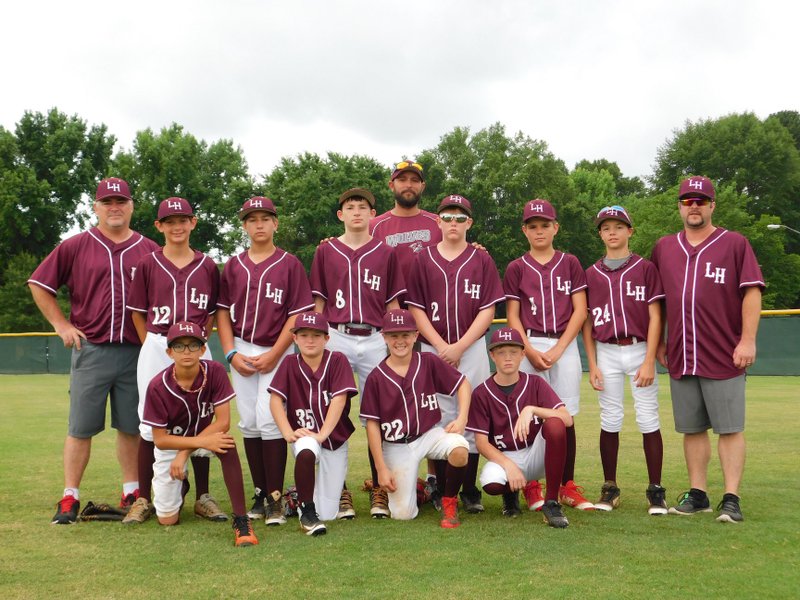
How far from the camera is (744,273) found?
473 centimetres

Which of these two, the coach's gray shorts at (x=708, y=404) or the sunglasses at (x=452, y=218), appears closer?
the coach's gray shorts at (x=708, y=404)

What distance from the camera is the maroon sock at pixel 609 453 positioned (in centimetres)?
506

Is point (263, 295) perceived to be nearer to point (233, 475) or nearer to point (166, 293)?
point (166, 293)

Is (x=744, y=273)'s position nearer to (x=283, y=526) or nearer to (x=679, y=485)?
(x=679, y=485)

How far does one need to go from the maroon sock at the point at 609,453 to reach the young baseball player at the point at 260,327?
214cm

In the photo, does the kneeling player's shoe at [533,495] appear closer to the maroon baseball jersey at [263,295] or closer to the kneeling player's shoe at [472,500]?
the kneeling player's shoe at [472,500]

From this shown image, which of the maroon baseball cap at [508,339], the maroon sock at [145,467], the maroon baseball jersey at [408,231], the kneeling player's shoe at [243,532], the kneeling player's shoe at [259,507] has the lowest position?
the kneeling player's shoe at [259,507]

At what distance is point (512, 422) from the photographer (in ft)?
15.9

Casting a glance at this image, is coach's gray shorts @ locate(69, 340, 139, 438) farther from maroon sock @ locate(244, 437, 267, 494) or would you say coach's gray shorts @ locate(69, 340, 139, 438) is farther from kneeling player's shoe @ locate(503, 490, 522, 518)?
kneeling player's shoe @ locate(503, 490, 522, 518)

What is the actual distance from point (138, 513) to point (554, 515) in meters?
2.54

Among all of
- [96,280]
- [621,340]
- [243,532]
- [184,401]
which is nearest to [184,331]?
[184,401]

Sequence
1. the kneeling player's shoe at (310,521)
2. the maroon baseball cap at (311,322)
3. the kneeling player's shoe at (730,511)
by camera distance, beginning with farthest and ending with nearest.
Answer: the maroon baseball cap at (311,322)
the kneeling player's shoe at (730,511)
the kneeling player's shoe at (310,521)

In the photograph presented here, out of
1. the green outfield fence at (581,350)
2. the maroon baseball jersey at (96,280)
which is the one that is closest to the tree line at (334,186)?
the green outfield fence at (581,350)

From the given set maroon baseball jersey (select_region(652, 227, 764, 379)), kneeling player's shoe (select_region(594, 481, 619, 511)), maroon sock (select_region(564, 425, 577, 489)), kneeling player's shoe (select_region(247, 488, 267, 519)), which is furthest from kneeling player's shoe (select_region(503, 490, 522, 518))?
kneeling player's shoe (select_region(247, 488, 267, 519))
